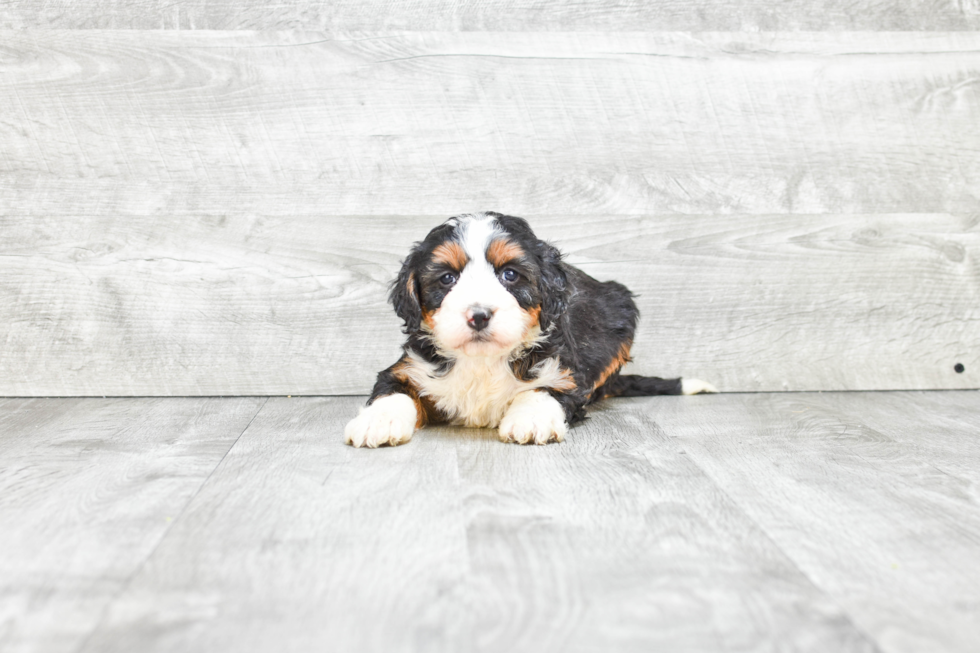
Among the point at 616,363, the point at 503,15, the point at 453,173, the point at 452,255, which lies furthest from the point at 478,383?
the point at 503,15

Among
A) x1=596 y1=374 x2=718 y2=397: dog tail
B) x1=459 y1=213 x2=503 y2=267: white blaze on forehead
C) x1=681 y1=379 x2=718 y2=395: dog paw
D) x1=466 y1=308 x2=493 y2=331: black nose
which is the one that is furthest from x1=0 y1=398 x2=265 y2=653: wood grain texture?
x1=681 y1=379 x2=718 y2=395: dog paw

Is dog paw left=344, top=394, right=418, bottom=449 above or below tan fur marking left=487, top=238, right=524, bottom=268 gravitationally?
below

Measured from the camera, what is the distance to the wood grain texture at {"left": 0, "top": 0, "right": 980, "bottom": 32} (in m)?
3.08

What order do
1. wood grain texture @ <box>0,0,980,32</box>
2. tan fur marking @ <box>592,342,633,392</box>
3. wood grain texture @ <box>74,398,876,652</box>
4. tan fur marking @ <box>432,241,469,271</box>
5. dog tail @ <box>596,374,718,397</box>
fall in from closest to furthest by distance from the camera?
wood grain texture @ <box>74,398,876,652</box> < tan fur marking @ <box>432,241,469,271</box> < tan fur marking @ <box>592,342,633,392</box> < wood grain texture @ <box>0,0,980,32</box> < dog tail @ <box>596,374,718,397</box>

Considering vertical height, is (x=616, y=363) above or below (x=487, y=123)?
below

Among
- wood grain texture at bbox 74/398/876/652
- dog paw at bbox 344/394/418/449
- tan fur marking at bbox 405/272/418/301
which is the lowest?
dog paw at bbox 344/394/418/449

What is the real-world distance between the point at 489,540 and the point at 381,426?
821 mm

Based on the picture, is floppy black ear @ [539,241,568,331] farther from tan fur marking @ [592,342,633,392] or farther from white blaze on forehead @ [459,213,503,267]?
tan fur marking @ [592,342,633,392]

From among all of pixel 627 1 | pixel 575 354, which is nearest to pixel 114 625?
pixel 575 354

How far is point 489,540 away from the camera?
163 cm

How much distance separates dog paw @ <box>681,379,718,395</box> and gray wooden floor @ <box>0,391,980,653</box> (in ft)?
1.93

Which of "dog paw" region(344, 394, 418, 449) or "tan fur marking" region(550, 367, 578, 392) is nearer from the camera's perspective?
"dog paw" region(344, 394, 418, 449)

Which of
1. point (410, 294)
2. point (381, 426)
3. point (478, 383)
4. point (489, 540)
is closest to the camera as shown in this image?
point (489, 540)

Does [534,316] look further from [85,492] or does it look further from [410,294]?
[85,492]
